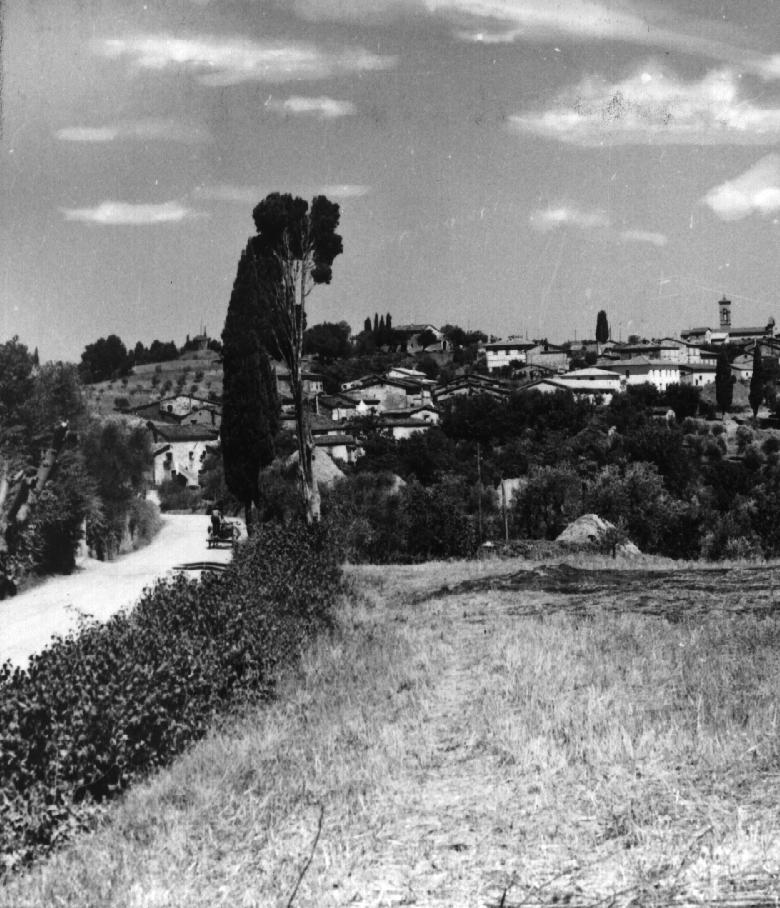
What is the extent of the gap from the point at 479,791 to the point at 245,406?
27.0m

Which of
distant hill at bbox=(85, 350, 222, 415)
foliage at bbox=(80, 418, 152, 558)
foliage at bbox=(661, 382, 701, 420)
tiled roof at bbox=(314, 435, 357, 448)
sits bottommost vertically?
foliage at bbox=(80, 418, 152, 558)

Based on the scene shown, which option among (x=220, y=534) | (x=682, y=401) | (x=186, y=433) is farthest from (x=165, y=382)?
(x=220, y=534)

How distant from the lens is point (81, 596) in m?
17.6

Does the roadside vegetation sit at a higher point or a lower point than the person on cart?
higher

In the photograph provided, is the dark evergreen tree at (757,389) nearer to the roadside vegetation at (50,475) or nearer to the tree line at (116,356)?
the tree line at (116,356)

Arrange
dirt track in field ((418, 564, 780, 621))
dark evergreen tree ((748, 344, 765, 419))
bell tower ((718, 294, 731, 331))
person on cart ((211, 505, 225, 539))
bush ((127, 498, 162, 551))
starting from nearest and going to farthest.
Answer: dirt track in field ((418, 564, 780, 621)), bush ((127, 498, 162, 551)), person on cart ((211, 505, 225, 539)), dark evergreen tree ((748, 344, 765, 419)), bell tower ((718, 294, 731, 331))

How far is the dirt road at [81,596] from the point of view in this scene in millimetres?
13852

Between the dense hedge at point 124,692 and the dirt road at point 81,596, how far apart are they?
1086 mm

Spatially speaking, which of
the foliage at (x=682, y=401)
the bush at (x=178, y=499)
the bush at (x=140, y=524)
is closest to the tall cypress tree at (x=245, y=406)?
the bush at (x=140, y=524)

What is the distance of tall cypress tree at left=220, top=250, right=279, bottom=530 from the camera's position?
109 ft

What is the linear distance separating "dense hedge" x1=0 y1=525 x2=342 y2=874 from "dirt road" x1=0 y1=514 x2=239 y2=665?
1.09 meters

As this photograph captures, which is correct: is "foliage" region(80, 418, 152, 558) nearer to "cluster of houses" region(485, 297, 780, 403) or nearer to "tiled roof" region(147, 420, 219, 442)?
"tiled roof" region(147, 420, 219, 442)

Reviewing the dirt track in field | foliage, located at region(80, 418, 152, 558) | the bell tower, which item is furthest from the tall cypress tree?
the bell tower

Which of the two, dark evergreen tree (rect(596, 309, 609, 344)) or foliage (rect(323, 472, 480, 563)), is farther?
dark evergreen tree (rect(596, 309, 609, 344))
